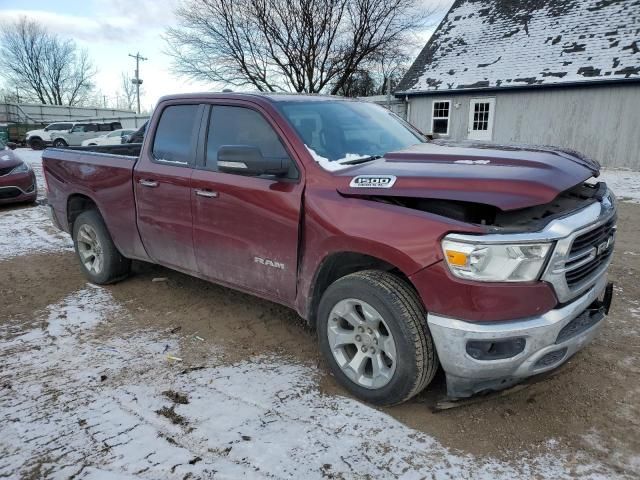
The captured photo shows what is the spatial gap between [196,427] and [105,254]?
2850mm

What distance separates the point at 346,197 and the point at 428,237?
0.62 meters

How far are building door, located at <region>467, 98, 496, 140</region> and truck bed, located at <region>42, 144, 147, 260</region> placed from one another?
49.9ft

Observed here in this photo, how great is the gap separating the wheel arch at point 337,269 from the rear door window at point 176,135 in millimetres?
1577

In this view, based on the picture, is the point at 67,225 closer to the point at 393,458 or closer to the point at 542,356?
the point at 393,458

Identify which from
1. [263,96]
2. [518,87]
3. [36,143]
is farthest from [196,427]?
[36,143]

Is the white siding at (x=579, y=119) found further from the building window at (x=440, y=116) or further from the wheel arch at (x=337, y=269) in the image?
the wheel arch at (x=337, y=269)

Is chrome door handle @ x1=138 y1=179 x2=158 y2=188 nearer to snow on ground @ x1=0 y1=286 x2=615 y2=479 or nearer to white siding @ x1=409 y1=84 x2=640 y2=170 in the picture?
snow on ground @ x1=0 y1=286 x2=615 y2=479

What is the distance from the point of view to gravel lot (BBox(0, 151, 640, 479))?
2.50m

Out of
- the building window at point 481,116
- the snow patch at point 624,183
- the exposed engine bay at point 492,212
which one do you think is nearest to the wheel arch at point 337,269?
the exposed engine bay at point 492,212

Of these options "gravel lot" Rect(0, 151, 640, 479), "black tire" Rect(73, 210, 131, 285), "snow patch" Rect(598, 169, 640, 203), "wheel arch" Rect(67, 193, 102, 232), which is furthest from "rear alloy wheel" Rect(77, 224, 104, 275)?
"snow patch" Rect(598, 169, 640, 203)

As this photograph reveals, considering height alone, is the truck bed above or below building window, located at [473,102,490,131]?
below

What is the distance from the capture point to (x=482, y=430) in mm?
2754

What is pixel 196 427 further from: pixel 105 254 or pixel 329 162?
pixel 105 254

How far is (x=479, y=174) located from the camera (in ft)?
8.71
